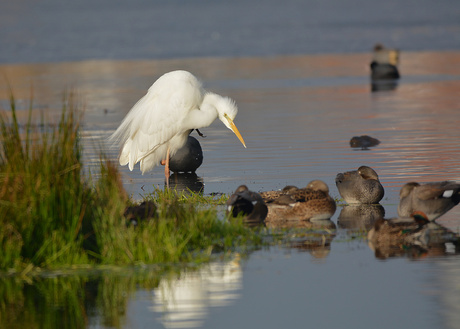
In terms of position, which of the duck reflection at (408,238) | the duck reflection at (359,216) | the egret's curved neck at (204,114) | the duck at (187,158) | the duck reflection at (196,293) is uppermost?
the egret's curved neck at (204,114)

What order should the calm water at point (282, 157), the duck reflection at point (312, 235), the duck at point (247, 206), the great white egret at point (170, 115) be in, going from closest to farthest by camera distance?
1. the calm water at point (282, 157)
2. the duck reflection at point (312, 235)
3. the duck at point (247, 206)
4. the great white egret at point (170, 115)

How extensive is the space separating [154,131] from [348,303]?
7360mm

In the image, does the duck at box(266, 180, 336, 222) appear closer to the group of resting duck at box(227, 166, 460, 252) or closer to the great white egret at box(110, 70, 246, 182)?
the group of resting duck at box(227, 166, 460, 252)

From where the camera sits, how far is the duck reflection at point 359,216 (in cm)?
961

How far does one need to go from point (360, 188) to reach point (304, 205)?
1.15 m

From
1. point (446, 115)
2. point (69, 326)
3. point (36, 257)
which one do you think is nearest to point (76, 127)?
point (36, 257)

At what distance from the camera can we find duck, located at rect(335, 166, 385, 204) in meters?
10.7

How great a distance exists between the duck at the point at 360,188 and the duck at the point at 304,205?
743mm

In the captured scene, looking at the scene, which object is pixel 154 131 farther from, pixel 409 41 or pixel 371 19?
pixel 371 19

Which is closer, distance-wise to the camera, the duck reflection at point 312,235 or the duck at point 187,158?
the duck reflection at point 312,235

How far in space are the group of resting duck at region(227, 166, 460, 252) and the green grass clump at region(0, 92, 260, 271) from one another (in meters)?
1.21

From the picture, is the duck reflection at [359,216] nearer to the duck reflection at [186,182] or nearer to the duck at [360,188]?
the duck at [360,188]

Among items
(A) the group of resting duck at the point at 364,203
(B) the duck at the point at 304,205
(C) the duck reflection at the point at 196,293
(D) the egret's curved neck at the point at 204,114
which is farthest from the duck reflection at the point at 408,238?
(D) the egret's curved neck at the point at 204,114

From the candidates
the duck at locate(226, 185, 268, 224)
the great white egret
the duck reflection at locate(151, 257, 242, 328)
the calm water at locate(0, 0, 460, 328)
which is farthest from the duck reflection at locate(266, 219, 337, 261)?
the great white egret
